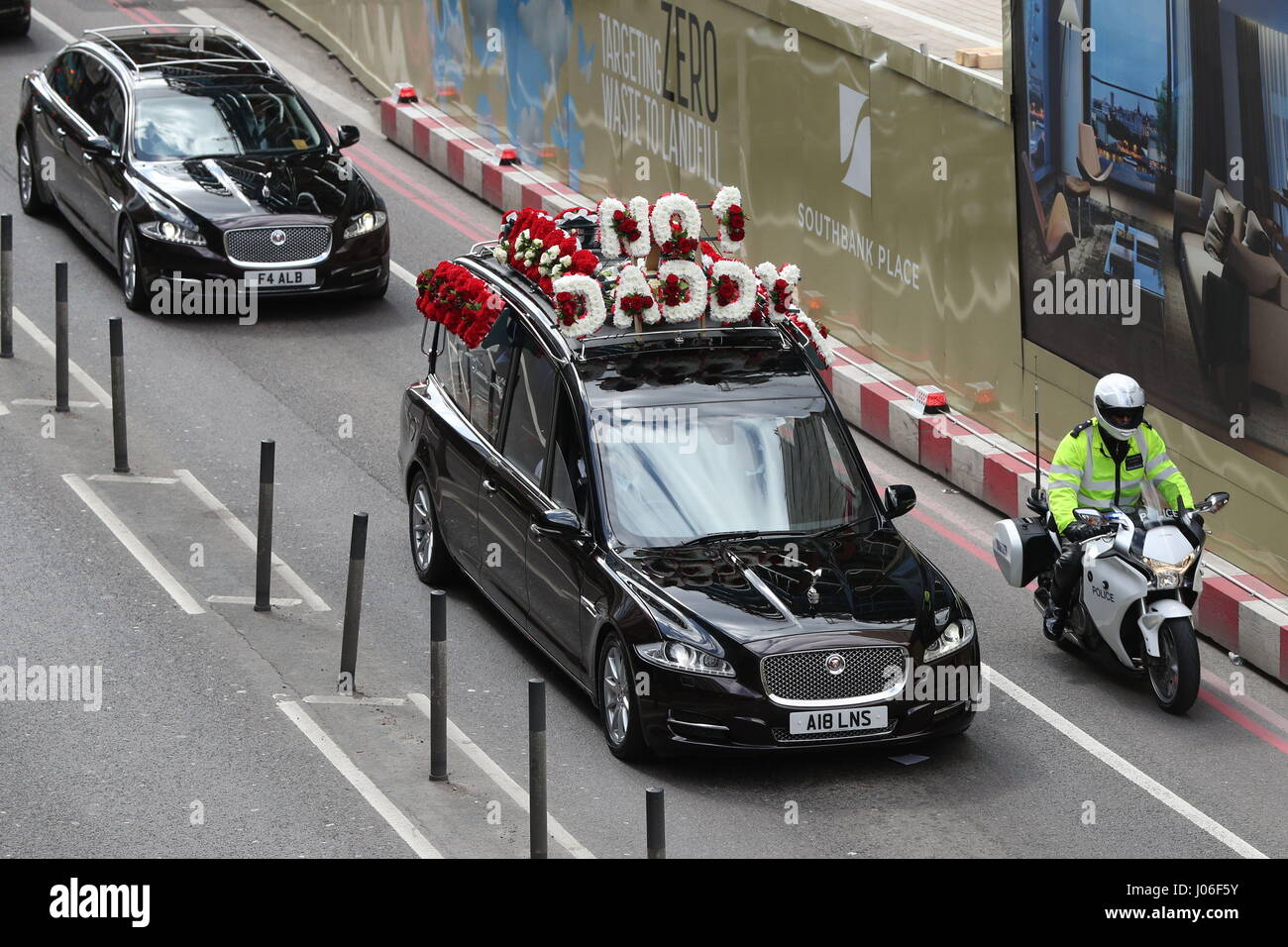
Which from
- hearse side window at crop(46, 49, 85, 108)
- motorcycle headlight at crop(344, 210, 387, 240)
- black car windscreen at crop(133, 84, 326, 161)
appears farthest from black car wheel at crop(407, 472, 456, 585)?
hearse side window at crop(46, 49, 85, 108)

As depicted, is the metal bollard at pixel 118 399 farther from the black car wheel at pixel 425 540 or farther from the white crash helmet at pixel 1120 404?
the white crash helmet at pixel 1120 404

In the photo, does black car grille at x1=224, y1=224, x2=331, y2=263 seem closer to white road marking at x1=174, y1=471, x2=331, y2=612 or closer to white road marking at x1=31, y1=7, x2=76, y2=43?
white road marking at x1=174, y1=471, x2=331, y2=612

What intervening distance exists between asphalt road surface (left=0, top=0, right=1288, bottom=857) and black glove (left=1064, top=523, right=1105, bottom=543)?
849mm

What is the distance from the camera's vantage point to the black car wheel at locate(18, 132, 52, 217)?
2062 cm

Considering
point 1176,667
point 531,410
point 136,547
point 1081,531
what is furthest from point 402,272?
point 1176,667

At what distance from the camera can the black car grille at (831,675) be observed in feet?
34.5

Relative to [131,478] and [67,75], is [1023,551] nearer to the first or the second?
[131,478]

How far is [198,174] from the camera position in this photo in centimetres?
1862

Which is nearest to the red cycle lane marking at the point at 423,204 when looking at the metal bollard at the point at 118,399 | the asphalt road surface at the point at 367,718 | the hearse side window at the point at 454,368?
the asphalt road surface at the point at 367,718

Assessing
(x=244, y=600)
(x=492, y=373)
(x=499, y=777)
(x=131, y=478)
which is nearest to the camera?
(x=499, y=777)

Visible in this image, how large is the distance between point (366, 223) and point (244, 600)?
6328mm

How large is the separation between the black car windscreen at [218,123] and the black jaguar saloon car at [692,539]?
6643mm

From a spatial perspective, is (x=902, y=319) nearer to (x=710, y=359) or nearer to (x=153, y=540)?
(x=710, y=359)
